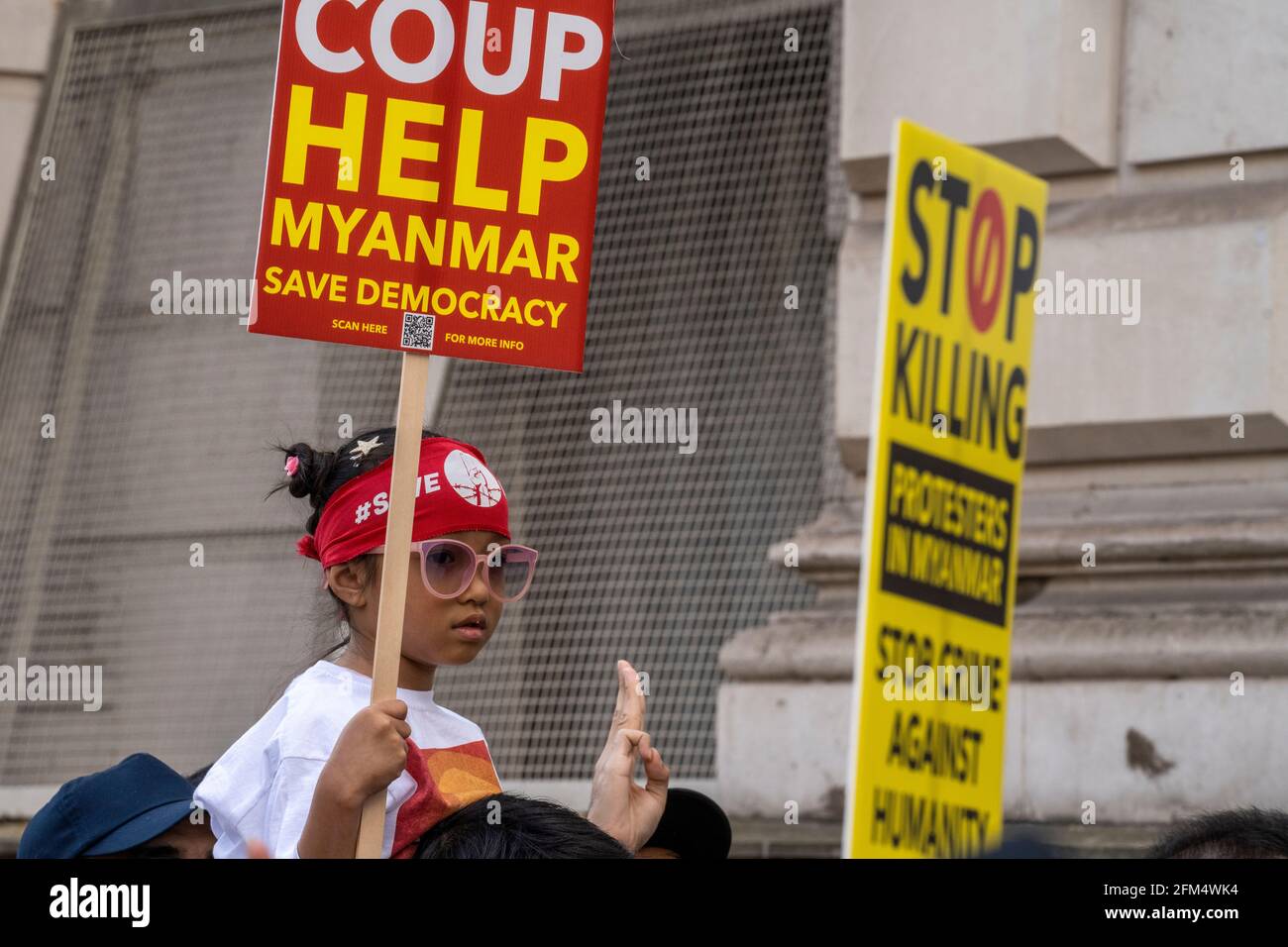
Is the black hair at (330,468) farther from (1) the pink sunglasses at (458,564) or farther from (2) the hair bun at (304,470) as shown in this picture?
(1) the pink sunglasses at (458,564)

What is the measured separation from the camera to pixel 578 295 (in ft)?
12.3

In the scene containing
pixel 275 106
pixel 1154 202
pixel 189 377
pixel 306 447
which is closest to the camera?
pixel 275 106

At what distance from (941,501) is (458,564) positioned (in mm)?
1274

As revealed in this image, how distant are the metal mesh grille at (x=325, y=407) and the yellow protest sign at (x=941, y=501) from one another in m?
3.14

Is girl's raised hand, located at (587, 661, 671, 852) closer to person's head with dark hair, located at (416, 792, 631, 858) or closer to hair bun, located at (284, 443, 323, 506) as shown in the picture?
person's head with dark hair, located at (416, 792, 631, 858)

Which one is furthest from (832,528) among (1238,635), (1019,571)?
(1238,635)

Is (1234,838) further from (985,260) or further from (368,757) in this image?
(985,260)

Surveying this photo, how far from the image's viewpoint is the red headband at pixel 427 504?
3.83m

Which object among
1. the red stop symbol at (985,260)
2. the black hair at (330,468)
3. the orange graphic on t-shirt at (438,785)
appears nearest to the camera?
the orange graphic on t-shirt at (438,785)

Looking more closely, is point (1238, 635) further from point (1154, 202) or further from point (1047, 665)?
point (1154, 202)

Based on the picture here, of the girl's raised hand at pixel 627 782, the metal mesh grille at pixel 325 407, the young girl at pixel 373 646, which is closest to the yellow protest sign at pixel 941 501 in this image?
the girl's raised hand at pixel 627 782

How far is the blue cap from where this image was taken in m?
3.73

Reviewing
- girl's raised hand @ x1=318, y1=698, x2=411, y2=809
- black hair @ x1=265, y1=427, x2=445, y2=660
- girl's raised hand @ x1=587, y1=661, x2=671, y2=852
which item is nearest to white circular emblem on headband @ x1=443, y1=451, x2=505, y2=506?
black hair @ x1=265, y1=427, x2=445, y2=660
